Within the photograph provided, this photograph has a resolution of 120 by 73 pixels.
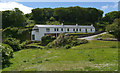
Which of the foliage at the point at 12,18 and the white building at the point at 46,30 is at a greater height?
the foliage at the point at 12,18

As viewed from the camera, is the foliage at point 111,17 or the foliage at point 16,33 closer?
the foliage at point 16,33

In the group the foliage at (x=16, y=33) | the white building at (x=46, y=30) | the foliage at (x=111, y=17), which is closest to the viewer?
the foliage at (x=16, y=33)

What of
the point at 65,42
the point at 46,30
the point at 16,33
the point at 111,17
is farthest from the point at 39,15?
the point at 65,42

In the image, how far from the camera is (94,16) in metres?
74.0

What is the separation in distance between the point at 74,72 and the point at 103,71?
1839 mm

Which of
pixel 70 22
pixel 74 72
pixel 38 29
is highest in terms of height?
pixel 70 22

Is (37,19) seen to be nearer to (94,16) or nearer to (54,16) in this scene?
(54,16)

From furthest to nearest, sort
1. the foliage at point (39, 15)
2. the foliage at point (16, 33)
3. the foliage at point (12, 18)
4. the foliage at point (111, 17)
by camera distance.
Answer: the foliage at point (39, 15) → the foliage at point (111, 17) → the foliage at point (12, 18) → the foliage at point (16, 33)

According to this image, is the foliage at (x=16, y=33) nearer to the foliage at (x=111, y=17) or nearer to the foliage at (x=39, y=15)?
the foliage at (x=39, y=15)

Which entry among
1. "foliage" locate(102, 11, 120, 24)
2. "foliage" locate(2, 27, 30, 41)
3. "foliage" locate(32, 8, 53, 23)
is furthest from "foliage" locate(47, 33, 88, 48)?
"foliage" locate(102, 11, 120, 24)

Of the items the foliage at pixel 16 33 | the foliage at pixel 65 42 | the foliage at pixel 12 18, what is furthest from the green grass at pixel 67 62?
the foliage at pixel 12 18

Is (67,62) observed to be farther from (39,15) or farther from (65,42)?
(39,15)

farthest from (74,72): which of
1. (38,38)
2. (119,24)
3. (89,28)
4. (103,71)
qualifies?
(89,28)

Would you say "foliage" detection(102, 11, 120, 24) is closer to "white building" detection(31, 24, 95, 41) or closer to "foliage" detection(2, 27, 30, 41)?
"white building" detection(31, 24, 95, 41)
